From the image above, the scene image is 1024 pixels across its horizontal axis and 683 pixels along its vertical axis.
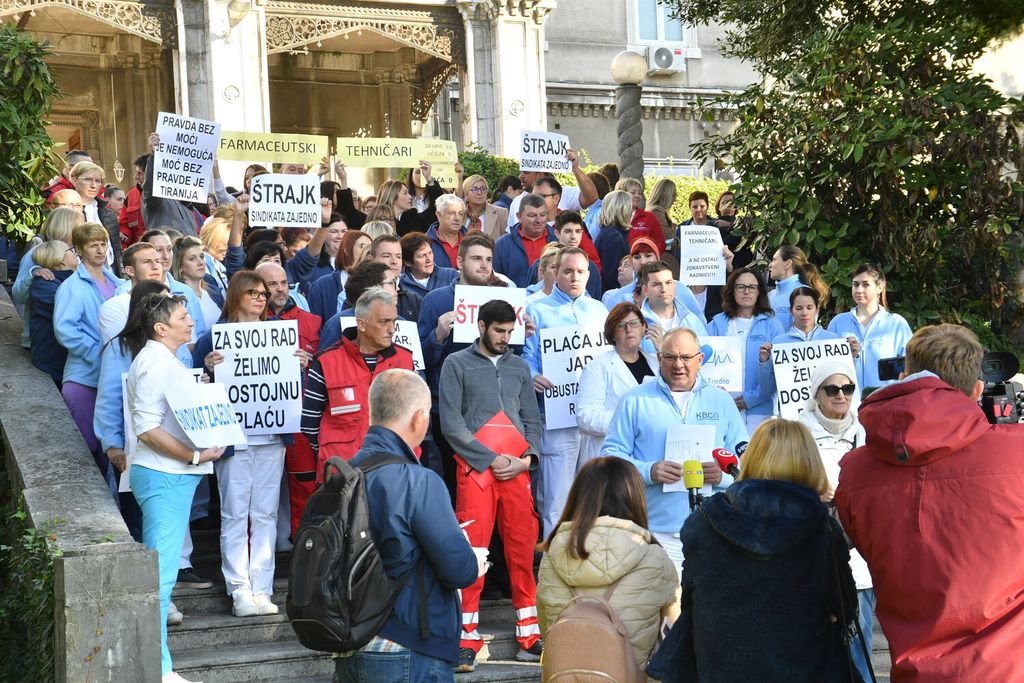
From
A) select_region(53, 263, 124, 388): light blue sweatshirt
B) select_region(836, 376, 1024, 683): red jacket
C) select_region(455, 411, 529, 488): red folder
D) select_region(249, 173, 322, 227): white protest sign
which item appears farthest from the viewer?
select_region(249, 173, 322, 227): white protest sign

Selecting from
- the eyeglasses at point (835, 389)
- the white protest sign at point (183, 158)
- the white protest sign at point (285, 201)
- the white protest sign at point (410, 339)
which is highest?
the white protest sign at point (183, 158)

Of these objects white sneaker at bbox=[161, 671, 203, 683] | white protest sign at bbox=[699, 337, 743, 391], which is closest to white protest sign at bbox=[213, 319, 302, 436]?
white sneaker at bbox=[161, 671, 203, 683]

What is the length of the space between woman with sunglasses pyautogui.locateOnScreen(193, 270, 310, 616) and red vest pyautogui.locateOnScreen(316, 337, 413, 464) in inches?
16.9

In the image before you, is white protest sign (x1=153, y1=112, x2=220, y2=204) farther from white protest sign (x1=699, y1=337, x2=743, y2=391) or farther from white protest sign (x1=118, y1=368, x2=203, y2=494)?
white protest sign (x1=699, y1=337, x2=743, y2=391)

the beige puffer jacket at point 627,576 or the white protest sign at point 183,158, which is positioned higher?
the white protest sign at point 183,158

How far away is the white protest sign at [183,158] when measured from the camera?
40.2ft

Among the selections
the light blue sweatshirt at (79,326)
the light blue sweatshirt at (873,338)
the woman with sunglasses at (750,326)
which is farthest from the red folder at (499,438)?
the light blue sweatshirt at (873,338)

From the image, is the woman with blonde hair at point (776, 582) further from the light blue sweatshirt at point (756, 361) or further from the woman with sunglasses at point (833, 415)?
the light blue sweatshirt at point (756, 361)

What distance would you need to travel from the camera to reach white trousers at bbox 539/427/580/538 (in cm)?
949

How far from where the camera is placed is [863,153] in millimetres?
11992

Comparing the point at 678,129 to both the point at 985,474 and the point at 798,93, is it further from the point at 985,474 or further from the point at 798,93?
the point at 985,474

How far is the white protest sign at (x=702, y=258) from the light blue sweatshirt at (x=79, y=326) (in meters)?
4.38

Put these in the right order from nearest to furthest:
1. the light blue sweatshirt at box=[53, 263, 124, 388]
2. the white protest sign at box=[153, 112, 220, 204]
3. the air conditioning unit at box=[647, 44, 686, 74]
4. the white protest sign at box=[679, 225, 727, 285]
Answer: the light blue sweatshirt at box=[53, 263, 124, 388]
the white protest sign at box=[679, 225, 727, 285]
the white protest sign at box=[153, 112, 220, 204]
the air conditioning unit at box=[647, 44, 686, 74]

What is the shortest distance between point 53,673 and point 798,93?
315 inches
